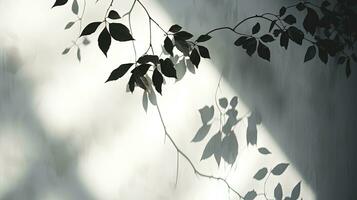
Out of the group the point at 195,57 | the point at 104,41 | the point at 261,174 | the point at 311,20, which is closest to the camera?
the point at 104,41

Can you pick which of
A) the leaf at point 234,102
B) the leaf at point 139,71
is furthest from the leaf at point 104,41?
the leaf at point 234,102

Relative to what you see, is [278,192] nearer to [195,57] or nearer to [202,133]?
[202,133]

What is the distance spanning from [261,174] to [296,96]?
31 centimetres

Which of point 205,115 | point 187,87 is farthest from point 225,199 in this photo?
point 187,87

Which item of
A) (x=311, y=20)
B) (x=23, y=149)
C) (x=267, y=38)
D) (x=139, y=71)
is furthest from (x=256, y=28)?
(x=23, y=149)

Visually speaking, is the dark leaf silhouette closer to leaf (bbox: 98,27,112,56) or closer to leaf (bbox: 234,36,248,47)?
leaf (bbox: 234,36,248,47)

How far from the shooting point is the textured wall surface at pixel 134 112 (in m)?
1.21

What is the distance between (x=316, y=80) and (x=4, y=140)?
45.0 inches

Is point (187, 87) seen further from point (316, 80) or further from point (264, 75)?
point (316, 80)

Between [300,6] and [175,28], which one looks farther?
[300,6]

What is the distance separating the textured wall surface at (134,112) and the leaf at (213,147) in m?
0.02

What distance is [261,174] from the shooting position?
172 cm

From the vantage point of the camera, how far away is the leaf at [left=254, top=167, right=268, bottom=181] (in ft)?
5.62

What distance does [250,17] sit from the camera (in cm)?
161
